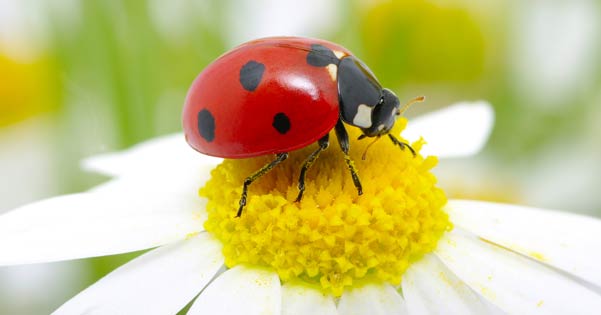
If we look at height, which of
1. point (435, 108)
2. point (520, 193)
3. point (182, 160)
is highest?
point (182, 160)

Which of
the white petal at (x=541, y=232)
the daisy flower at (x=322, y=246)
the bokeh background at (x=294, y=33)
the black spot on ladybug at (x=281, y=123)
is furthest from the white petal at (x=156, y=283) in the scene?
the bokeh background at (x=294, y=33)

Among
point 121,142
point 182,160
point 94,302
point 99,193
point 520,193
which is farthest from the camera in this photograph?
point 520,193

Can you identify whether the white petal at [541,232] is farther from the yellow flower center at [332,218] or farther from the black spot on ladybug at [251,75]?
the black spot on ladybug at [251,75]

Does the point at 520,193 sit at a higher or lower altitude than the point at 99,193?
lower

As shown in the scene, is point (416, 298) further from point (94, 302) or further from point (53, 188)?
point (53, 188)

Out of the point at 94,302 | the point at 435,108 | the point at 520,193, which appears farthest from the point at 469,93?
the point at 94,302
